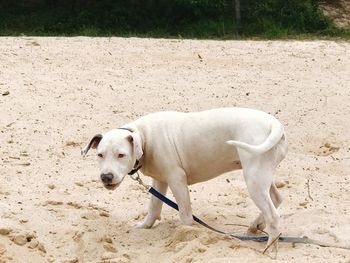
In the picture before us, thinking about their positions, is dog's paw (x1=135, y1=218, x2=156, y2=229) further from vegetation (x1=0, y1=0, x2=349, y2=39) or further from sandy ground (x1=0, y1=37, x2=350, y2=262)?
vegetation (x1=0, y1=0, x2=349, y2=39)

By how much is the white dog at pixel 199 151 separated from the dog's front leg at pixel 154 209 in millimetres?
166

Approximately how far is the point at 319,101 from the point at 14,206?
485 cm

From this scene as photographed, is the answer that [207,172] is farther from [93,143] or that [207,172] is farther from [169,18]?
[169,18]

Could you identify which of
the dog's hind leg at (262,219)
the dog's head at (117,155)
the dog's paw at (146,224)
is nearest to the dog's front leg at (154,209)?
the dog's paw at (146,224)

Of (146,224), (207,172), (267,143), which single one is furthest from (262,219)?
(146,224)

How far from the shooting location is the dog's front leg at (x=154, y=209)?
5.67m

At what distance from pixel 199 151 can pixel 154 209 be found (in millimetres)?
706

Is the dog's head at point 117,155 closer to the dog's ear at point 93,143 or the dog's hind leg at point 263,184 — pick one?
the dog's ear at point 93,143

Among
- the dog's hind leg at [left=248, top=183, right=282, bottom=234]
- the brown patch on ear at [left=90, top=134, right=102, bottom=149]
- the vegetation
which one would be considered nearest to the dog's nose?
the brown patch on ear at [left=90, top=134, right=102, bottom=149]

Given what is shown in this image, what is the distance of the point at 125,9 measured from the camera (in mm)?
18766

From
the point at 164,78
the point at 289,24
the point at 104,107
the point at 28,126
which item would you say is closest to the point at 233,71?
Answer: the point at 164,78

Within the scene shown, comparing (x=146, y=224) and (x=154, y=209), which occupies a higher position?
(x=154, y=209)

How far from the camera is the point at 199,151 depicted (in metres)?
5.28

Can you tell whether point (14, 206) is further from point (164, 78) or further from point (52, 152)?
point (164, 78)
